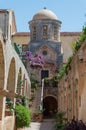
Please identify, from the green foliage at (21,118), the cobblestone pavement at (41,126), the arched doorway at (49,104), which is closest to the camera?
the green foliage at (21,118)

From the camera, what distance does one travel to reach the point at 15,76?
1734 cm

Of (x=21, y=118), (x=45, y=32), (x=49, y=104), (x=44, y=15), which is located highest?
(x=44, y=15)

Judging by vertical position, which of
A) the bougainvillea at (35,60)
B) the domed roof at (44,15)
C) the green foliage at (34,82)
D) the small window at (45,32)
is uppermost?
the domed roof at (44,15)

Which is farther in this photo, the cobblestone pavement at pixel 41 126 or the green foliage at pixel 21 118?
the cobblestone pavement at pixel 41 126

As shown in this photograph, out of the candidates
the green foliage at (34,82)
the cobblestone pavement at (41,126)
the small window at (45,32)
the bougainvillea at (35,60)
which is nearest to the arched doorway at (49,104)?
the green foliage at (34,82)

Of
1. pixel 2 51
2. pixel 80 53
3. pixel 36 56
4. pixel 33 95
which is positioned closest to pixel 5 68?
pixel 2 51

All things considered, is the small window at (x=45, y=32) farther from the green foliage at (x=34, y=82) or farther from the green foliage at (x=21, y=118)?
the green foliage at (x=21, y=118)

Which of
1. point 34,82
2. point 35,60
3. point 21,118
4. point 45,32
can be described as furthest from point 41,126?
point 45,32

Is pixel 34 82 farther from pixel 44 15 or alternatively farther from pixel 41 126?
pixel 41 126

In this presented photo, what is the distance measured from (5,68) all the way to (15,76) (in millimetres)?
4094

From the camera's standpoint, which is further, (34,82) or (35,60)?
(35,60)

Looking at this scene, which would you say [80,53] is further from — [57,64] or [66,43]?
[66,43]

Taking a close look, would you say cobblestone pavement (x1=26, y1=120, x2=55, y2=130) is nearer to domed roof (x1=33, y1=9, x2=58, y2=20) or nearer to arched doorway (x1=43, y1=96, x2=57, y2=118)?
arched doorway (x1=43, y1=96, x2=57, y2=118)

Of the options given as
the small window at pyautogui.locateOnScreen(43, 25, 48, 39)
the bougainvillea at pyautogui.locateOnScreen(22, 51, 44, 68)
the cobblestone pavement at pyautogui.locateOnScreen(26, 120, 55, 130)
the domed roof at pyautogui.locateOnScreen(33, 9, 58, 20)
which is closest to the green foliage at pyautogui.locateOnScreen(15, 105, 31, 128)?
the cobblestone pavement at pyautogui.locateOnScreen(26, 120, 55, 130)
